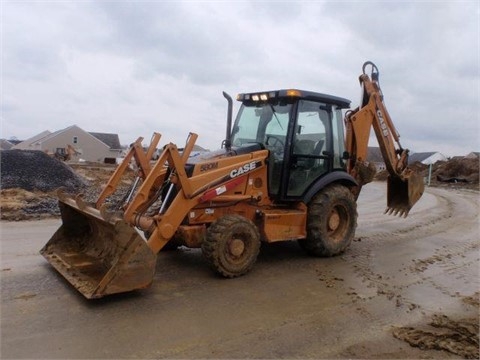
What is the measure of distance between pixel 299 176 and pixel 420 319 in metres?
2.72

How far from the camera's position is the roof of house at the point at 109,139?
63.4m

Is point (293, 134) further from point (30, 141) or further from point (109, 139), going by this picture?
point (30, 141)

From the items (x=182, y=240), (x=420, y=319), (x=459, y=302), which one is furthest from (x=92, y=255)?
(x=459, y=302)

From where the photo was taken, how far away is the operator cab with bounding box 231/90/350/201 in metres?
6.41

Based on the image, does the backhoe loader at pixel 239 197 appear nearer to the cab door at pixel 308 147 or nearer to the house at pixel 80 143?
the cab door at pixel 308 147

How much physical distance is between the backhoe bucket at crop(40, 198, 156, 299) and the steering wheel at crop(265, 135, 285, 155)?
8.41ft

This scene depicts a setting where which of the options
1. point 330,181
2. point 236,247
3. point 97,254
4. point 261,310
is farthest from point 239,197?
point 97,254

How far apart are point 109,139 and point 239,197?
204ft

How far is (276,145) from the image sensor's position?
6500 mm

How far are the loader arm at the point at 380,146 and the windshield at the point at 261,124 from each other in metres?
1.67

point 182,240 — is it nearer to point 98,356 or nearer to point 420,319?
point 98,356

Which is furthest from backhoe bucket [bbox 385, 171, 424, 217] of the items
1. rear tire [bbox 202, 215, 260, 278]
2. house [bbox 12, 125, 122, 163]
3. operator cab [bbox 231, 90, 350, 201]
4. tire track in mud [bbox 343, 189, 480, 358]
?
house [bbox 12, 125, 122, 163]

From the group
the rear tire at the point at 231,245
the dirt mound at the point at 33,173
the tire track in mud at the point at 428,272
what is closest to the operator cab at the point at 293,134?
the rear tire at the point at 231,245

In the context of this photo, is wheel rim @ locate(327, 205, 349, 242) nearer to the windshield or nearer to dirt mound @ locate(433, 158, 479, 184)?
the windshield
